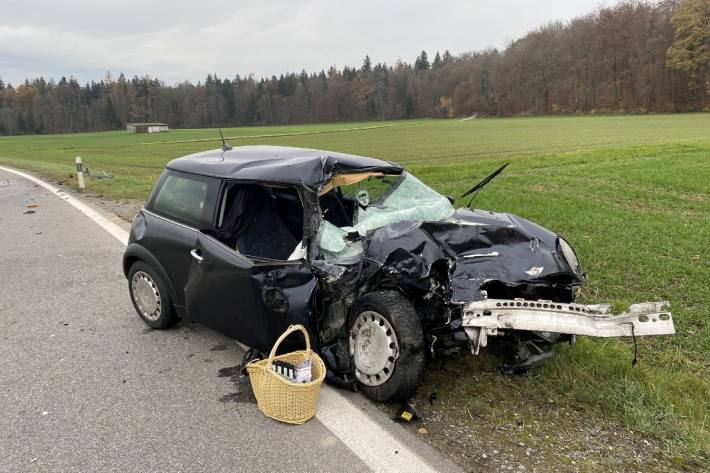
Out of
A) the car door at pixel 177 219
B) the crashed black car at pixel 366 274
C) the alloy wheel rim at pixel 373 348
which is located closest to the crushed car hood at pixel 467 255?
the crashed black car at pixel 366 274

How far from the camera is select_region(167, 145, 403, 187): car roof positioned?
148 inches

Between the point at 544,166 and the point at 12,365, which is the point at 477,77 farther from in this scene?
the point at 12,365

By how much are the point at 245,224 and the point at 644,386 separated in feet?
10.5

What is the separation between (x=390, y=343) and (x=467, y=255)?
2.51 feet

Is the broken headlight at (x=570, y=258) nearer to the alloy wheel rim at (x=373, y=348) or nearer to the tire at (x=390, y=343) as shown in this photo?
the tire at (x=390, y=343)

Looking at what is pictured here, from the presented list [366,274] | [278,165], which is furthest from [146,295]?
[366,274]

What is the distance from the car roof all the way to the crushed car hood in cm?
62

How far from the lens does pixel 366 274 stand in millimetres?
3430

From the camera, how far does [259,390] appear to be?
327cm

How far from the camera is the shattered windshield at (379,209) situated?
3.66 metres

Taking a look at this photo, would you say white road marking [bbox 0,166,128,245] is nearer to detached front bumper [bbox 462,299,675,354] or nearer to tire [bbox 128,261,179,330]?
tire [bbox 128,261,179,330]

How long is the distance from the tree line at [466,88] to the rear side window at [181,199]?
83.3 metres

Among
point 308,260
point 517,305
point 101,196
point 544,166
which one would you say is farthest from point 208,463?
point 544,166

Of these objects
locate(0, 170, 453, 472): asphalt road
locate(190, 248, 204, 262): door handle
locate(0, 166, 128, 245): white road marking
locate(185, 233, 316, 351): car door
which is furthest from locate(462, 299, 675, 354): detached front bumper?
locate(0, 166, 128, 245): white road marking
